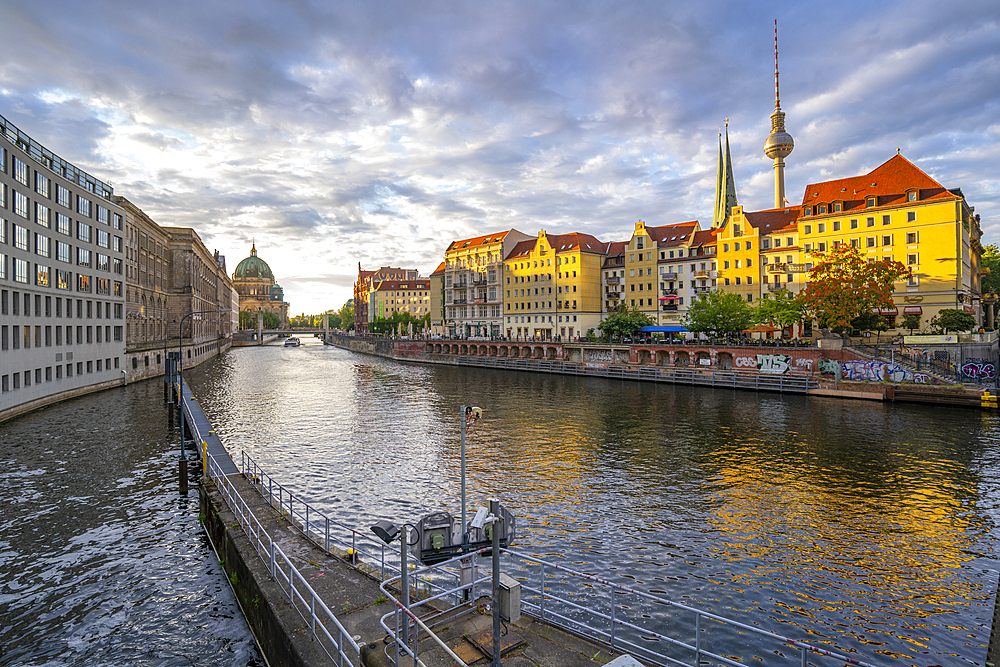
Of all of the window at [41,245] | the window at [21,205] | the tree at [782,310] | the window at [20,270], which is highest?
the window at [21,205]

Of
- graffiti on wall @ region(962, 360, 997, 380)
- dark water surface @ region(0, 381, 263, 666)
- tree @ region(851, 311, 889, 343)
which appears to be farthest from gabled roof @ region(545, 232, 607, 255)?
dark water surface @ region(0, 381, 263, 666)

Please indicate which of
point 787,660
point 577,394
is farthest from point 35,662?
point 577,394

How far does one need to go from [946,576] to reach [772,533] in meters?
5.45

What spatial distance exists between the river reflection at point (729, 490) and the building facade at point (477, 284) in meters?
72.5

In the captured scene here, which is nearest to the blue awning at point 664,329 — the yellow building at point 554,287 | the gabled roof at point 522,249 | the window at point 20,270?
the yellow building at point 554,287

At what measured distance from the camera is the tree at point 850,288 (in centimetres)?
6216

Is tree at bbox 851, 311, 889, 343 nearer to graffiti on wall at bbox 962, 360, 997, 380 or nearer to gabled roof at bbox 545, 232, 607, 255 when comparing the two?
graffiti on wall at bbox 962, 360, 997, 380

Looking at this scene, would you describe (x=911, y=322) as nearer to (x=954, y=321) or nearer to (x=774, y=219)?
(x=954, y=321)

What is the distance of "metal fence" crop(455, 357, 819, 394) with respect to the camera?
202 feet

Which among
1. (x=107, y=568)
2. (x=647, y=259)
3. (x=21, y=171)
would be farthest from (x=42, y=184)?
(x=647, y=259)

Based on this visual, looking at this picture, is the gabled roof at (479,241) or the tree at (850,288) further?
the gabled roof at (479,241)

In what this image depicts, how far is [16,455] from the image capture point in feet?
109

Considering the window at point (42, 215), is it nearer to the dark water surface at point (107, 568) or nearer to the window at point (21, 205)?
the window at point (21, 205)

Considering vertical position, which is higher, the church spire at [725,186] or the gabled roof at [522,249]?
the church spire at [725,186]
